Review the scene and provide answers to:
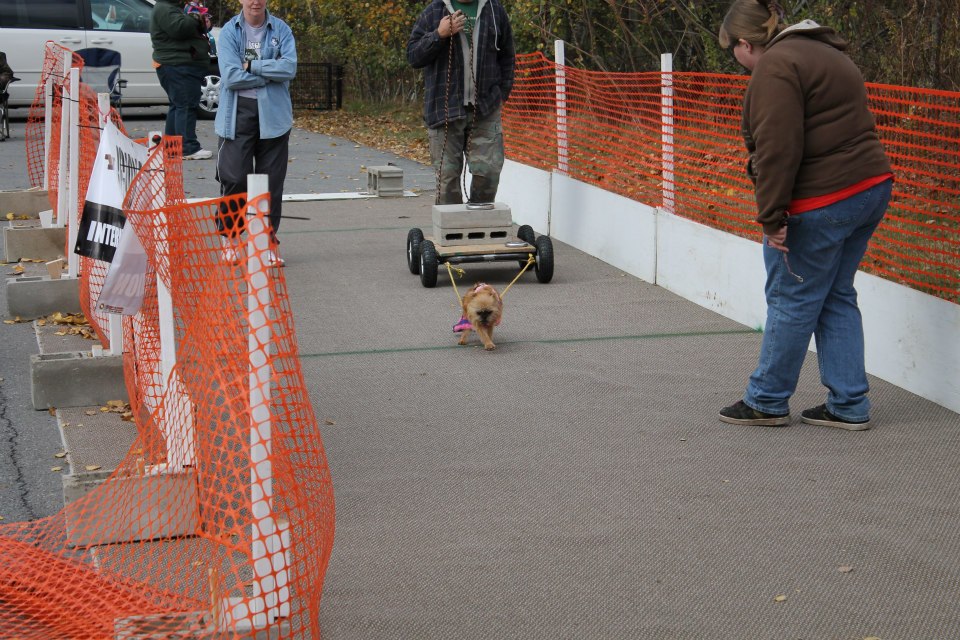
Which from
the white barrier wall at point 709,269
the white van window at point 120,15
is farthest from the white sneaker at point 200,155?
the white barrier wall at point 709,269

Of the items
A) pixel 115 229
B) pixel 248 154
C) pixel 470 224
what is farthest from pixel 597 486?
pixel 248 154

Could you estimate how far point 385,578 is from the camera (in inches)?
156

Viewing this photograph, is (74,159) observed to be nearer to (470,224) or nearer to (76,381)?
(76,381)

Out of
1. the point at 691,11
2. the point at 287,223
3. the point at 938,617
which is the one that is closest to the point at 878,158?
the point at 938,617

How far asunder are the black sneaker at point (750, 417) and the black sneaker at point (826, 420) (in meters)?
0.10

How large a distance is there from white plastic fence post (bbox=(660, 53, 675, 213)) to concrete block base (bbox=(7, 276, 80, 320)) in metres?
3.99

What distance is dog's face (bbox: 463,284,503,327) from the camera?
6648 mm

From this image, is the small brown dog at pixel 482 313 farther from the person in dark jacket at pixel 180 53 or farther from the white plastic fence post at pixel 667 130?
the person in dark jacket at pixel 180 53

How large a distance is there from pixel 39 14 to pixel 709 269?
552 inches

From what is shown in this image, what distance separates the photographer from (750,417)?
5.45 meters

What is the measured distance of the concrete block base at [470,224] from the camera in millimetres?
8461

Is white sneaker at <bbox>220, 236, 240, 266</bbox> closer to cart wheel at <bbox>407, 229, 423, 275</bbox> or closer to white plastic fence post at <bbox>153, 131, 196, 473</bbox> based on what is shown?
white plastic fence post at <bbox>153, 131, 196, 473</bbox>

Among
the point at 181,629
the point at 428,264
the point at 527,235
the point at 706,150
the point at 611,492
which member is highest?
the point at 706,150

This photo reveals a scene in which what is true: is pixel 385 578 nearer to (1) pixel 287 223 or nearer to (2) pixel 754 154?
(2) pixel 754 154
